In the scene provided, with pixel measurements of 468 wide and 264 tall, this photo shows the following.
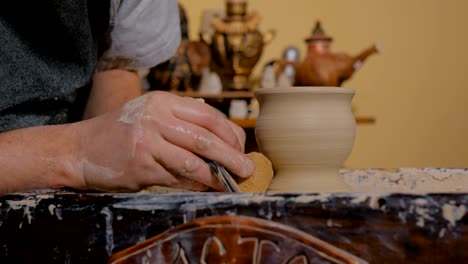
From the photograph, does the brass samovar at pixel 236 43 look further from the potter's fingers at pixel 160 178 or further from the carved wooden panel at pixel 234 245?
the carved wooden panel at pixel 234 245

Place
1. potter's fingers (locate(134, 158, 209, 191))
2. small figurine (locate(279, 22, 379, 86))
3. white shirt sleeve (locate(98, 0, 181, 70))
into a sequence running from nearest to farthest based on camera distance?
potter's fingers (locate(134, 158, 209, 191)), white shirt sleeve (locate(98, 0, 181, 70)), small figurine (locate(279, 22, 379, 86))

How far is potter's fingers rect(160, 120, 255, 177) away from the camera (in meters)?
0.70

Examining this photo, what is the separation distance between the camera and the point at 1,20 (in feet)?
3.02

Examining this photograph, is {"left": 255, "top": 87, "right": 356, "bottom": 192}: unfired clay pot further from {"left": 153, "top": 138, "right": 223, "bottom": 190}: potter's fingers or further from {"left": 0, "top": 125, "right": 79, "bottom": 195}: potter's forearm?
{"left": 0, "top": 125, "right": 79, "bottom": 195}: potter's forearm

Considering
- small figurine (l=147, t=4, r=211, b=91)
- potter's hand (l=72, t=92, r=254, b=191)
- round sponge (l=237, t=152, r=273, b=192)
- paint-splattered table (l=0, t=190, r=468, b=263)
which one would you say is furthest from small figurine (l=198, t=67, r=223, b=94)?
paint-splattered table (l=0, t=190, r=468, b=263)

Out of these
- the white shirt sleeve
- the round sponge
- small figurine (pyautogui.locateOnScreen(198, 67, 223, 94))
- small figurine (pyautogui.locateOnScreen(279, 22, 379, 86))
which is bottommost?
small figurine (pyautogui.locateOnScreen(198, 67, 223, 94))

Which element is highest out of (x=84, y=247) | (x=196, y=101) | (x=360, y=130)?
(x=196, y=101)

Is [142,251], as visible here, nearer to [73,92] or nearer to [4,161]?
[4,161]

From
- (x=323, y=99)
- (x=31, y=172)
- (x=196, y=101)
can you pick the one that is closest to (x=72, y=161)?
(x=31, y=172)

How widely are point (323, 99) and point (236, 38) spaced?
1902mm

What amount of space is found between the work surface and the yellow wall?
245 cm

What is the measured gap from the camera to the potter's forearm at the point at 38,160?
714 mm

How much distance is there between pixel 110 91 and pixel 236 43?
141 cm

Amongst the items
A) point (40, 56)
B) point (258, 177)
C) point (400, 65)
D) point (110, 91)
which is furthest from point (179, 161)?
point (400, 65)
